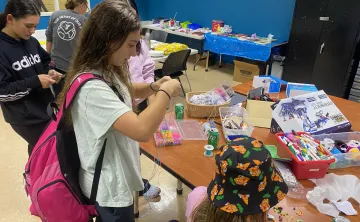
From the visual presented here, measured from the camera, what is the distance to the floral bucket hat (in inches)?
30.7

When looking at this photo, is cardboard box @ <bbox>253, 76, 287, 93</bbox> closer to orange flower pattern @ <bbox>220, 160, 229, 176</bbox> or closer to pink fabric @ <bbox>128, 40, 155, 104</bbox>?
pink fabric @ <bbox>128, 40, 155, 104</bbox>

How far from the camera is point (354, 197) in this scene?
1169 mm

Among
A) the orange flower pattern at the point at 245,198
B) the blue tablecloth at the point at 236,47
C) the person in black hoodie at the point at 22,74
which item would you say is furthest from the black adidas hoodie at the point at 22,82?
the blue tablecloth at the point at 236,47

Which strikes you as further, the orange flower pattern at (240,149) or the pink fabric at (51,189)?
the pink fabric at (51,189)

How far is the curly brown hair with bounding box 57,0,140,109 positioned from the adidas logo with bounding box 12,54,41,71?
0.83 m

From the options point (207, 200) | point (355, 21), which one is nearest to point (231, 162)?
point (207, 200)

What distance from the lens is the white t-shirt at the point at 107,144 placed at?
886mm

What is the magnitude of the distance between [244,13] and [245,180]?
5083 millimetres

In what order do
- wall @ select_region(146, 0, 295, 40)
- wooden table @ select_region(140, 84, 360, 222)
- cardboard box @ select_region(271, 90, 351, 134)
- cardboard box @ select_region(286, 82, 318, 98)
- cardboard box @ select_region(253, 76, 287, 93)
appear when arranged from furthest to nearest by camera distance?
1. wall @ select_region(146, 0, 295, 40)
2. cardboard box @ select_region(253, 76, 287, 93)
3. cardboard box @ select_region(286, 82, 318, 98)
4. cardboard box @ select_region(271, 90, 351, 134)
5. wooden table @ select_region(140, 84, 360, 222)

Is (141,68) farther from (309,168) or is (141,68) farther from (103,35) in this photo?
(309,168)

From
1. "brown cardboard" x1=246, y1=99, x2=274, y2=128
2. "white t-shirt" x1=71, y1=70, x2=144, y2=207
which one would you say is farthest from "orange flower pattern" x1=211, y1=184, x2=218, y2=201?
"brown cardboard" x1=246, y1=99, x2=274, y2=128

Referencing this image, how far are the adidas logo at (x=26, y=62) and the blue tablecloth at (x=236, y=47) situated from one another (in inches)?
140

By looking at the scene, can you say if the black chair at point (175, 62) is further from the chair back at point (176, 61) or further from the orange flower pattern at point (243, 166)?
the orange flower pattern at point (243, 166)

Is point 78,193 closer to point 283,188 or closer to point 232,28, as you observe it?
point 283,188
